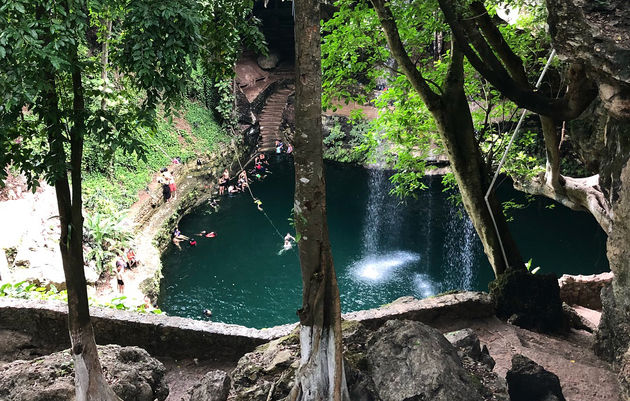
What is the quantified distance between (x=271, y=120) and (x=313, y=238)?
22657mm

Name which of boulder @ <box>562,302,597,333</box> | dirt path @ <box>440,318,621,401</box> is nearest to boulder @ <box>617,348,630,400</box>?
dirt path @ <box>440,318,621,401</box>

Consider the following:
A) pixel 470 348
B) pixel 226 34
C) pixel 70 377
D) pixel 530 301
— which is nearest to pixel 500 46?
pixel 530 301

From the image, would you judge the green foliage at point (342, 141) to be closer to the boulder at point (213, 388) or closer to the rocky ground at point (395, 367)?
the rocky ground at point (395, 367)

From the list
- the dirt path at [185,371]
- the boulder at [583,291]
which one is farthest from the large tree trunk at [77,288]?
the boulder at [583,291]

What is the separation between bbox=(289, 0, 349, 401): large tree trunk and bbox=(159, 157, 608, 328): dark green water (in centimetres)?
901

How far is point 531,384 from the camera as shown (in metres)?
4.89

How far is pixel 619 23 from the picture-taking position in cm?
466

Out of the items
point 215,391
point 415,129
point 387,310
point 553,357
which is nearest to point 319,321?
point 215,391

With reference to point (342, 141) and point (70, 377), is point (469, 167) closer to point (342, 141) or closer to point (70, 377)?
point (70, 377)

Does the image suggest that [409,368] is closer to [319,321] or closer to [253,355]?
[319,321]

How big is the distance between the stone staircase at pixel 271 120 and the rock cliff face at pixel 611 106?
1943 centimetres

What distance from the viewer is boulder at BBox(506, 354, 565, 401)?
482cm

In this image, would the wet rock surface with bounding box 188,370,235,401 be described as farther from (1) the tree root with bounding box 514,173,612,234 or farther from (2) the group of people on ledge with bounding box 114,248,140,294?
(2) the group of people on ledge with bounding box 114,248,140,294

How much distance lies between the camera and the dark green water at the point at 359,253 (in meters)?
14.3
